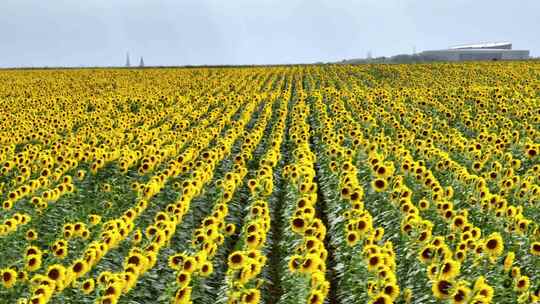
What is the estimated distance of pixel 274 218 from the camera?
11328 mm

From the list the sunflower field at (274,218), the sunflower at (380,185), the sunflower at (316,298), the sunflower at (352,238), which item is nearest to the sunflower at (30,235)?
the sunflower field at (274,218)

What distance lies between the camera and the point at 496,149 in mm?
13602

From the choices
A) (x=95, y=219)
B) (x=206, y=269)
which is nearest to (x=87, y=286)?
(x=206, y=269)

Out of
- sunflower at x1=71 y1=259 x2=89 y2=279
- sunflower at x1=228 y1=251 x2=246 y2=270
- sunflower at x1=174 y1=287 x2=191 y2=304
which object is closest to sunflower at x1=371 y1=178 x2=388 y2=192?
sunflower at x1=228 y1=251 x2=246 y2=270

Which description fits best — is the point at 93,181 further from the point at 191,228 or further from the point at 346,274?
the point at 346,274

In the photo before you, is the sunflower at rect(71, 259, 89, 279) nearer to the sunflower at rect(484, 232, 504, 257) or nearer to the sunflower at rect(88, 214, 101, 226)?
the sunflower at rect(88, 214, 101, 226)

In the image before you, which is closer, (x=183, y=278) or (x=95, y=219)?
(x=183, y=278)

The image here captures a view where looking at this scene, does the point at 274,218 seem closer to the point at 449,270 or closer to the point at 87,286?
the point at 87,286

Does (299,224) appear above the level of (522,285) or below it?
above

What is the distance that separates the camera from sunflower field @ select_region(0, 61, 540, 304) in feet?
22.4

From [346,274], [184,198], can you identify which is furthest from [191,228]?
[346,274]

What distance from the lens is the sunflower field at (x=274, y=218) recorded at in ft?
22.4

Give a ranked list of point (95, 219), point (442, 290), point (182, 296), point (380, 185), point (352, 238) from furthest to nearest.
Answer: point (380, 185), point (95, 219), point (352, 238), point (182, 296), point (442, 290)

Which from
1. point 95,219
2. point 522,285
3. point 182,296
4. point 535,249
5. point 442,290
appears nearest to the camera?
point 442,290
